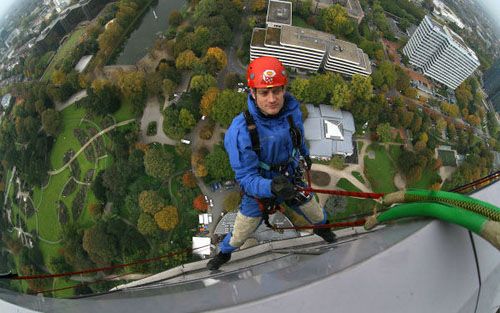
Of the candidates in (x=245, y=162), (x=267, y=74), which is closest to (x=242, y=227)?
(x=245, y=162)

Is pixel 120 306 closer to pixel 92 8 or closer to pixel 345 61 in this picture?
pixel 345 61

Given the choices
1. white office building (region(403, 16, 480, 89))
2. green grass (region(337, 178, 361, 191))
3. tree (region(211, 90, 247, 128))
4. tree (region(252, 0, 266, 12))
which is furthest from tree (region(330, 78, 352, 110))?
white office building (region(403, 16, 480, 89))

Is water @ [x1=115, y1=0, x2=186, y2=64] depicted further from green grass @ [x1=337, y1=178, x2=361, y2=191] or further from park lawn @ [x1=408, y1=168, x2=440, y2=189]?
park lawn @ [x1=408, y1=168, x2=440, y2=189]

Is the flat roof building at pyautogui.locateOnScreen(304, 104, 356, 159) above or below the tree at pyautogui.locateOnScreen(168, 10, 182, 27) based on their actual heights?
below

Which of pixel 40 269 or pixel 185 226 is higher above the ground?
pixel 185 226

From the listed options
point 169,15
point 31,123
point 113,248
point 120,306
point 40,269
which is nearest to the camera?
point 120,306

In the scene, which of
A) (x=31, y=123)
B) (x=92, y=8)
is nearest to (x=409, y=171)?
(x=31, y=123)
